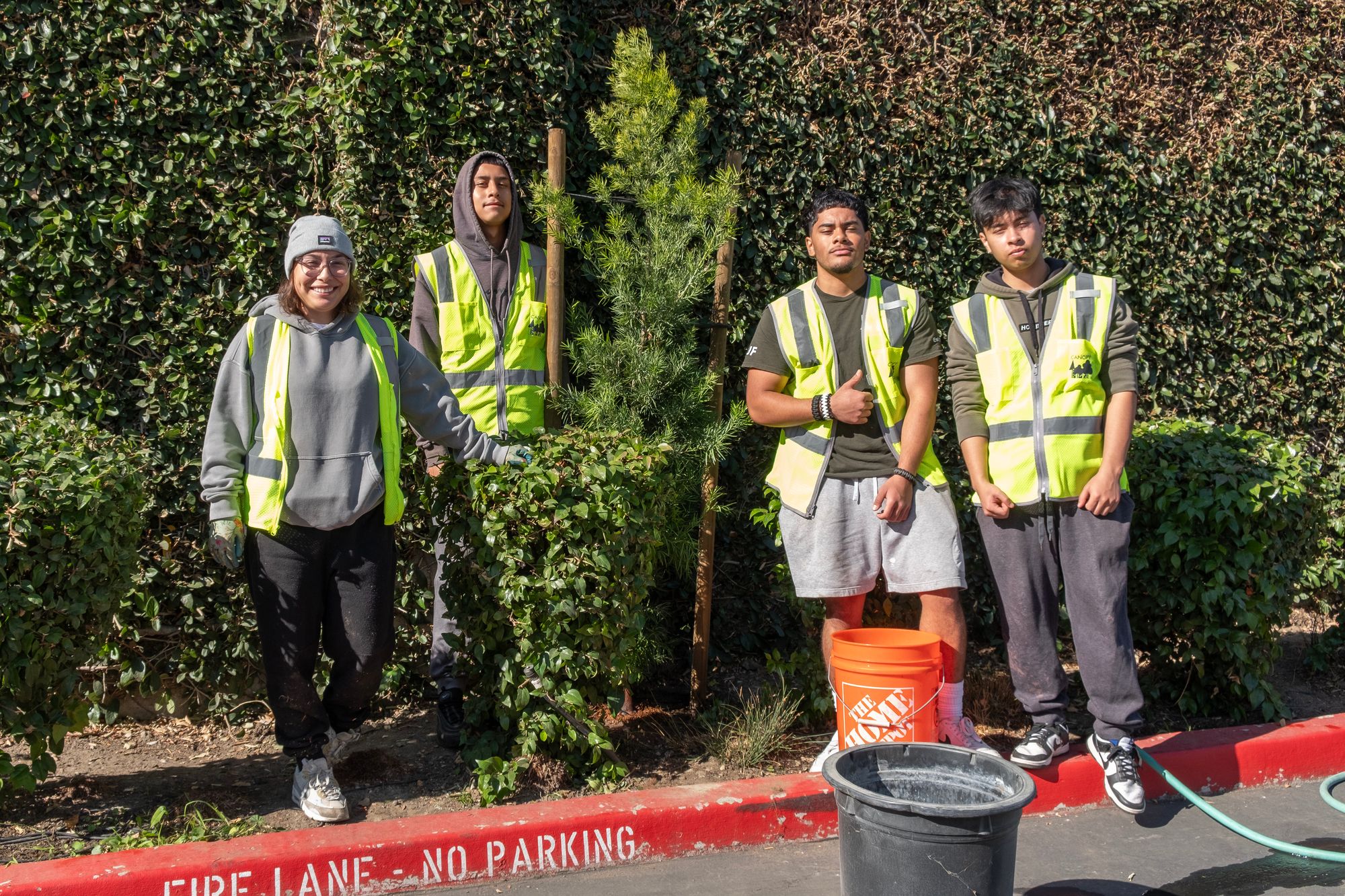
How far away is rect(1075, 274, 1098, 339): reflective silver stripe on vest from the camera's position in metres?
4.11

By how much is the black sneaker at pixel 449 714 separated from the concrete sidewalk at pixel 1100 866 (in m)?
1.01

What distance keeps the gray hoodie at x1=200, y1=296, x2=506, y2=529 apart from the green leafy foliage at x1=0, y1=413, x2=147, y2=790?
1.15 ft

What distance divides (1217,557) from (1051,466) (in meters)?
1.20

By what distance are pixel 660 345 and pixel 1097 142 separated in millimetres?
2835

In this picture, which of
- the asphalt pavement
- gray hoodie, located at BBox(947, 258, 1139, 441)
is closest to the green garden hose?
the asphalt pavement

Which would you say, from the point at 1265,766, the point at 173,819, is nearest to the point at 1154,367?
the point at 1265,766

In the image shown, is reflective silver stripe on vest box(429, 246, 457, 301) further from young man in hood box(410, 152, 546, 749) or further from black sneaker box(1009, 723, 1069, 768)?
black sneaker box(1009, 723, 1069, 768)

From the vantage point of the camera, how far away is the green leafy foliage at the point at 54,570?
3.35 metres

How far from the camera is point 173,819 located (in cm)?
373

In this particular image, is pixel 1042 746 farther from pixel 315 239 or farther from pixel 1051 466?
pixel 315 239

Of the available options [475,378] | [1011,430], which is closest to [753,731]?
[1011,430]

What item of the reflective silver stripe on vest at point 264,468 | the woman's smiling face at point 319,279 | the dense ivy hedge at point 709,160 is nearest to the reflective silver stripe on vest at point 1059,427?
the dense ivy hedge at point 709,160

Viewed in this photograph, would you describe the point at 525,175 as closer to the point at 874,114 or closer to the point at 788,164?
the point at 788,164

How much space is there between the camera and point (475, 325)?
4398 mm
